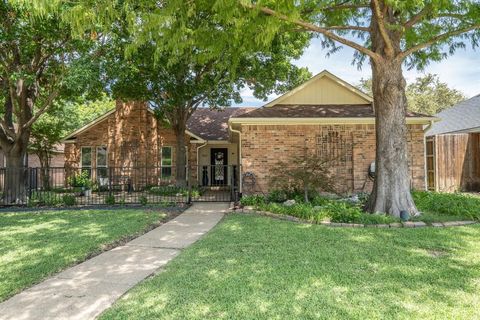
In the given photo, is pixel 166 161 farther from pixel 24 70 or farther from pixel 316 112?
pixel 316 112

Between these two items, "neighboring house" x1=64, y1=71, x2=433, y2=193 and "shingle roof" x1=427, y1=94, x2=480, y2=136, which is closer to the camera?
"neighboring house" x1=64, y1=71, x2=433, y2=193

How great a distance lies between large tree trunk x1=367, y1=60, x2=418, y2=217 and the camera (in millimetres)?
7715

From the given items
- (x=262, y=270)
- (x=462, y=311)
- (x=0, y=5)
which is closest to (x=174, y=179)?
(x=0, y=5)

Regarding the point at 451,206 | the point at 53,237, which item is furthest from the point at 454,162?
the point at 53,237

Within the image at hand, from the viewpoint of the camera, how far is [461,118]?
16.5 meters

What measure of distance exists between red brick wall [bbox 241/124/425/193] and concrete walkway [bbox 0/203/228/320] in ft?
15.9

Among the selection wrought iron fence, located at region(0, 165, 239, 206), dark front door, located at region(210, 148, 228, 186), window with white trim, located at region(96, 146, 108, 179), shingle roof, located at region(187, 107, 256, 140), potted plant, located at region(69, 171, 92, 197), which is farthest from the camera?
dark front door, located at region(210, 148, 228, 186)

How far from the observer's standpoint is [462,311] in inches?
117

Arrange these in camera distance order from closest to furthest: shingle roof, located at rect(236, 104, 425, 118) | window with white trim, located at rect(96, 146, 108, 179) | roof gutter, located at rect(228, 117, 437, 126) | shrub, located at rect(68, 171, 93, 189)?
roof gutter, located at rect(228, 117, 437, 126) → shingle roof, located at rect(236, 104, 425, 118) → shrub, located at rect(68, 171, 93, 189) → window with white trim, located at rect(96, 146, 108, 179)

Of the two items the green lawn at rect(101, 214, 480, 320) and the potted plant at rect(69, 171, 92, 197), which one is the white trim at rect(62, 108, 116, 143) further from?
the green lawn at rect(101, 214, 480, 320)

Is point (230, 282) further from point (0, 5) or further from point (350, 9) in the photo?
point (0, 5)

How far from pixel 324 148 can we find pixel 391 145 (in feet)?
11.8

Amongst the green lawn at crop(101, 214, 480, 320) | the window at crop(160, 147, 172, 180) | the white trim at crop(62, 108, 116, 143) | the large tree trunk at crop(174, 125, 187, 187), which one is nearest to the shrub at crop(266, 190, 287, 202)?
the green lawn at crop(101, 214, 480, 320)

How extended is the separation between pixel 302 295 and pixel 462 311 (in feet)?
4.92
